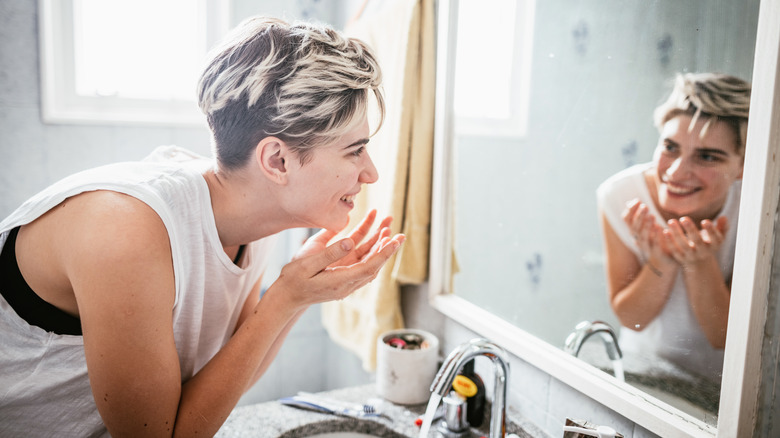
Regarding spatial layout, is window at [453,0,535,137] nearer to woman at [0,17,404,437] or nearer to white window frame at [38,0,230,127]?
woman at [0,17,404,437]

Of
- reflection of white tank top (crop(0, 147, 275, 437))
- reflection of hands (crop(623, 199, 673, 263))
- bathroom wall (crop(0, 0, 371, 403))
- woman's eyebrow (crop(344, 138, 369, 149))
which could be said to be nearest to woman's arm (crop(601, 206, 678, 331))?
reflection of hands (crop(623, 199, 673, 263))

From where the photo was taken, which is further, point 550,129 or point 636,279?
point 550,129

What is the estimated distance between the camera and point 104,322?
61 centimetres

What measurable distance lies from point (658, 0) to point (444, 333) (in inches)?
29.0

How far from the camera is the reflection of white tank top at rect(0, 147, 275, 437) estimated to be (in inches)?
26.7

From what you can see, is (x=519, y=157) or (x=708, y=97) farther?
(x=519, y=157)

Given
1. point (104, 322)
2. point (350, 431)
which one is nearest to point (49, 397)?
point (104, 322)

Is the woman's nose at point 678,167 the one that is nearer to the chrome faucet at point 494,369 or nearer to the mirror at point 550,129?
the mirror at point 550,129

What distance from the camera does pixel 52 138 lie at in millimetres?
1487

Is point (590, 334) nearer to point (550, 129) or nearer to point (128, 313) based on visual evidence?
point (550, 129)

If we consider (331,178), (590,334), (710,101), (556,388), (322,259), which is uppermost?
(710,101)

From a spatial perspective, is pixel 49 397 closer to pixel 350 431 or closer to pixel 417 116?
pixel 350 431

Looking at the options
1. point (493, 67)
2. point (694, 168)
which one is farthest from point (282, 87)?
point (694, 168)

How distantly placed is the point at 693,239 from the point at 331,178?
50 centimetres
